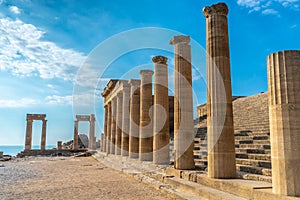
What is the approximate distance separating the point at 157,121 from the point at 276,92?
9.55m

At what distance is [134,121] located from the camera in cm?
2127

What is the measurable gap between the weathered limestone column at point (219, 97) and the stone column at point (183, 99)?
291 centimetres

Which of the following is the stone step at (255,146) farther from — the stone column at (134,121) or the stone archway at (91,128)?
the stone archway at (91,128)

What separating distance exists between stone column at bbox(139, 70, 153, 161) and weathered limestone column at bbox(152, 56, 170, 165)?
2491 millimetres

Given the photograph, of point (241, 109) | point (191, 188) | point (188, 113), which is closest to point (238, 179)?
point (191, 188)

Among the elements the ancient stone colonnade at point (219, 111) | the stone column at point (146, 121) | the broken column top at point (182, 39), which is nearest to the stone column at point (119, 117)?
the stone column at point (146, 121)

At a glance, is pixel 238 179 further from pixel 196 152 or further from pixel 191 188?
pixel 196 152

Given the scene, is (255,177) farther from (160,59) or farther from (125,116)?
(125,116)

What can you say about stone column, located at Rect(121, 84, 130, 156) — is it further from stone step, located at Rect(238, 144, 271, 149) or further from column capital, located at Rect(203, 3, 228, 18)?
column capital, located at Rect(203, 3, 228, 18)

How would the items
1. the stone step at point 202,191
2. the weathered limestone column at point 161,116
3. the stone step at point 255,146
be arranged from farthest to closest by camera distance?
the weathered limestone column at point 161,116 → the stone step at point 255,146 → the stone step at point 202,191

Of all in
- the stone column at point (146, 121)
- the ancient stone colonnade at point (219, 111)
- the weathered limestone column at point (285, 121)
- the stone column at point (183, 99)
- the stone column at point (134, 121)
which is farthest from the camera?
the stone column at point (134, 121)

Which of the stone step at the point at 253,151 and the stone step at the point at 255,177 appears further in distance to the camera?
the stone step at the point at 253,151

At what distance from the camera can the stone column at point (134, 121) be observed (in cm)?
2054

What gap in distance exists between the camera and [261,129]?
13.7 m
